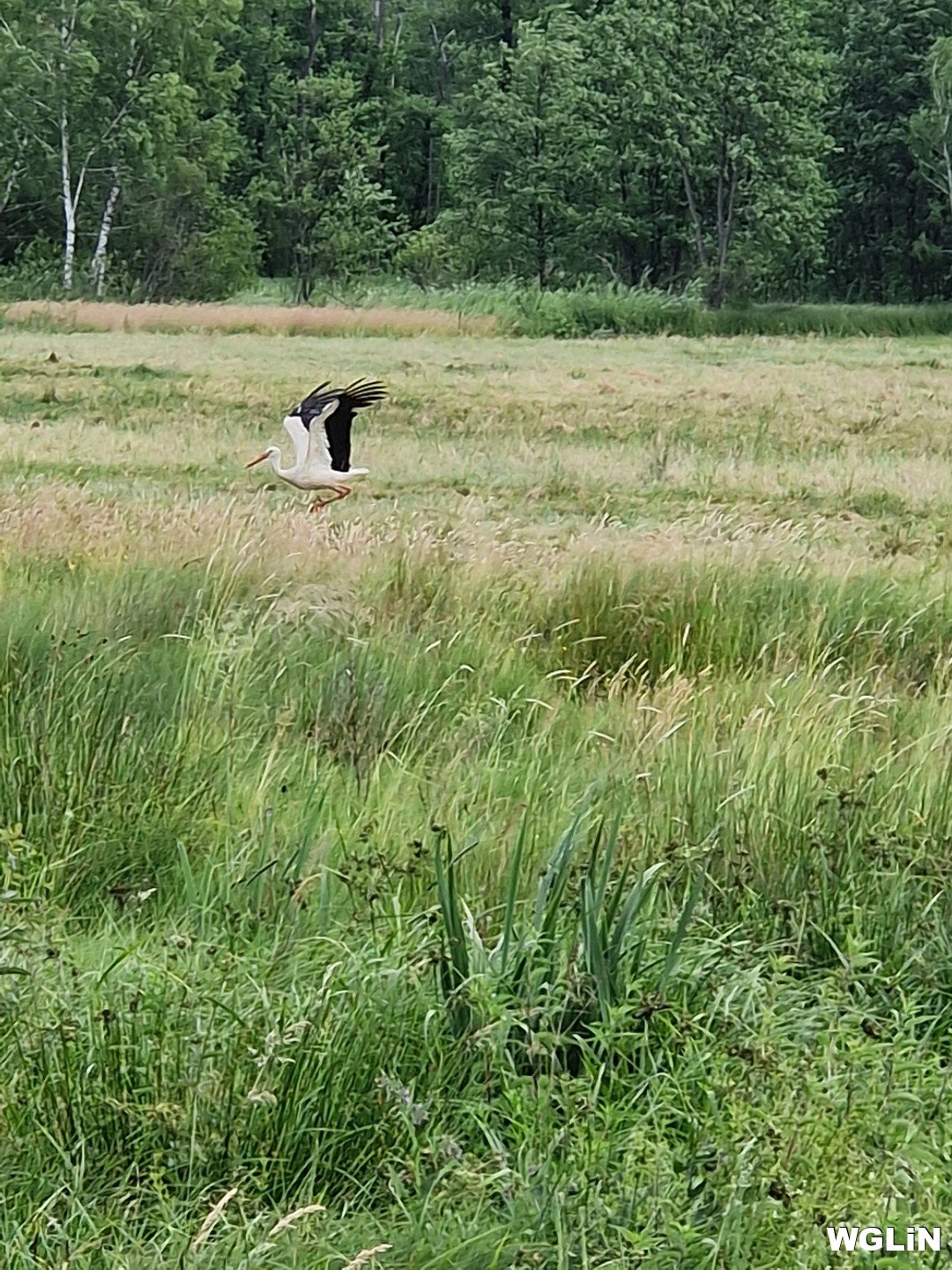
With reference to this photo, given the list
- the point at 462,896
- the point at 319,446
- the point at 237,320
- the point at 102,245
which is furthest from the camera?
the point at 102,245

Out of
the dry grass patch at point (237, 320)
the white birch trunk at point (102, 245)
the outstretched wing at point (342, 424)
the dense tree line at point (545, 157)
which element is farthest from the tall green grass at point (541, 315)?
the outstretched wing at point (342, 424)

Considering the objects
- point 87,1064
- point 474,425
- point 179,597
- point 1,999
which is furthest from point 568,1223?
point 474,425

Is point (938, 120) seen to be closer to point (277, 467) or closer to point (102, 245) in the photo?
point (102, 245)

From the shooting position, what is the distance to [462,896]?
3.18 metres

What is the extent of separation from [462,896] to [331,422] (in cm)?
601

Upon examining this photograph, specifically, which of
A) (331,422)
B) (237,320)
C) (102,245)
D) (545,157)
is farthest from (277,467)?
(545,157)

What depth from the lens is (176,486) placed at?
9.77 meters

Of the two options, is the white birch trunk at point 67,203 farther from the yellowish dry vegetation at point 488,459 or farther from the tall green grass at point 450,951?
the tall green grass at point 450,951

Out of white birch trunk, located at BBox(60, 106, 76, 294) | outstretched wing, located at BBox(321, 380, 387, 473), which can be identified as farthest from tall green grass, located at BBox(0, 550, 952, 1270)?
white birch trunk, located at BBox(60, 106, 76, 294)

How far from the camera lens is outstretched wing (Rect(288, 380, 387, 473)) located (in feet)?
27.7

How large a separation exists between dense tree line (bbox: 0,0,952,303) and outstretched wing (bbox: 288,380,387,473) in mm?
31377

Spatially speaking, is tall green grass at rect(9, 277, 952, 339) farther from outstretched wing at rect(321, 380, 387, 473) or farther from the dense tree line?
outstretched wing at rect(321, 380, 387, 473)

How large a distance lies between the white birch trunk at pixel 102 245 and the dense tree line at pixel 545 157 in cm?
7

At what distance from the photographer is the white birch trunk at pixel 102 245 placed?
39.4 meters
